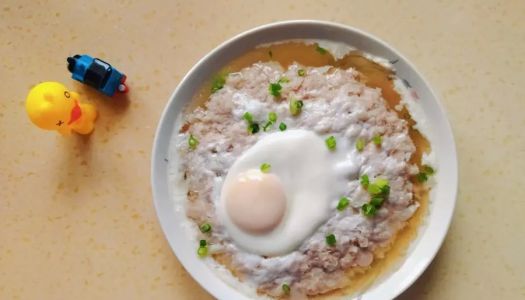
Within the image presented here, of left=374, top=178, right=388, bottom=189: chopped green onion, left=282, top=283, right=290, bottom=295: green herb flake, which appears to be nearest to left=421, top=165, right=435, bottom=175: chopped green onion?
left=374, top=178, right=388, bottom=189: chopped green onion

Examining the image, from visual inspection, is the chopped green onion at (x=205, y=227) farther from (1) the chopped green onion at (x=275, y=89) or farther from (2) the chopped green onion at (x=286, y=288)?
(1) the chopped green onion at (x=275, y=89)

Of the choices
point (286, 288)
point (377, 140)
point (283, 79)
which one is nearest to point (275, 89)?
point (283, 79)

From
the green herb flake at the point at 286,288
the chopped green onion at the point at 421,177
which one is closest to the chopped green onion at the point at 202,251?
the green herb flake at the point at 286,288

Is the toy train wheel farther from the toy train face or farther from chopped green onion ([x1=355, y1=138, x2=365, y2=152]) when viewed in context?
chopped green onion ([x1=355, y1=138, x2=365, y2=152])

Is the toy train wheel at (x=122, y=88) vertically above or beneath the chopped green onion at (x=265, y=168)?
beneath

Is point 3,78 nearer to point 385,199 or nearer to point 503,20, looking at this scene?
point 385,199

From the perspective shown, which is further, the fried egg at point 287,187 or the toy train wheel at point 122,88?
the toy train wheel at point 122,88

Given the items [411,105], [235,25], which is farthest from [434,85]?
[235,25]
